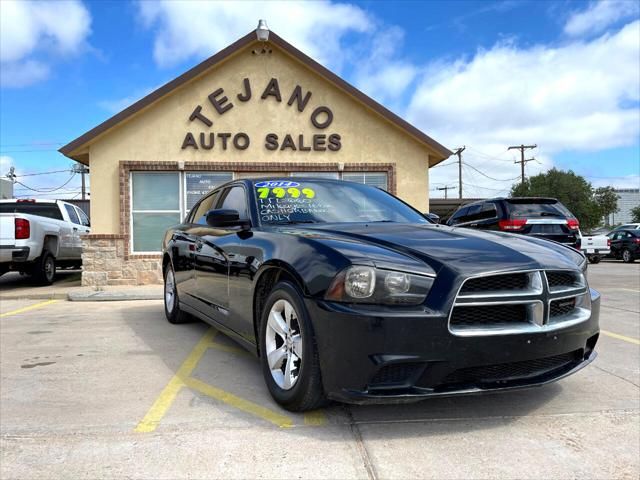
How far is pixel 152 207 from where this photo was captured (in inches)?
449

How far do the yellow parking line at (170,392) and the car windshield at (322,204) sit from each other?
1420mm

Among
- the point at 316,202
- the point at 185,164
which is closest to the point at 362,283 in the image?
the point at 316,202

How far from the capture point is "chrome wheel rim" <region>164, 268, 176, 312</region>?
6301mm

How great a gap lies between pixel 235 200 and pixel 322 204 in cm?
90

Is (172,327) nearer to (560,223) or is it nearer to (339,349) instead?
(339,349)

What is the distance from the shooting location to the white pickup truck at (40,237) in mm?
9760

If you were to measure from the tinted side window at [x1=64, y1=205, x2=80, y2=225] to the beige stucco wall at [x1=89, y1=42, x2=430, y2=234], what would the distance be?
258 cm

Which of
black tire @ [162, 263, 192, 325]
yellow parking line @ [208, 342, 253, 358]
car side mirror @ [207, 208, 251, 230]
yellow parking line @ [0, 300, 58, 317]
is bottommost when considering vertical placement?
yellow parking line @ [208, 342, 253, 358]

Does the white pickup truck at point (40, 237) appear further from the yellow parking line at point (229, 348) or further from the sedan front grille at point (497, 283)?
the sedan front grille at point (497, 283)

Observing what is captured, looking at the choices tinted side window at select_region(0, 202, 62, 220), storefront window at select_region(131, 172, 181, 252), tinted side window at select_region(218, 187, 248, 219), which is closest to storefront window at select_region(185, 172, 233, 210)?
storefront window at select_region(131, 172, 181, 252)

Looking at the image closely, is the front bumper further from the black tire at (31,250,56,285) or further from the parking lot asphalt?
the black tire at (31,250,56,285)

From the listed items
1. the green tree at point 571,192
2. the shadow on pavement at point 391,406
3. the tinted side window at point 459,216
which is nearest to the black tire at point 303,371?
the shadow on pavement at point 391,406

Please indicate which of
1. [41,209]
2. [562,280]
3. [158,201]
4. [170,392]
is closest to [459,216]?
[158,201]

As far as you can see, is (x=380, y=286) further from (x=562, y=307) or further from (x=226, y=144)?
(x=226, y=144)
